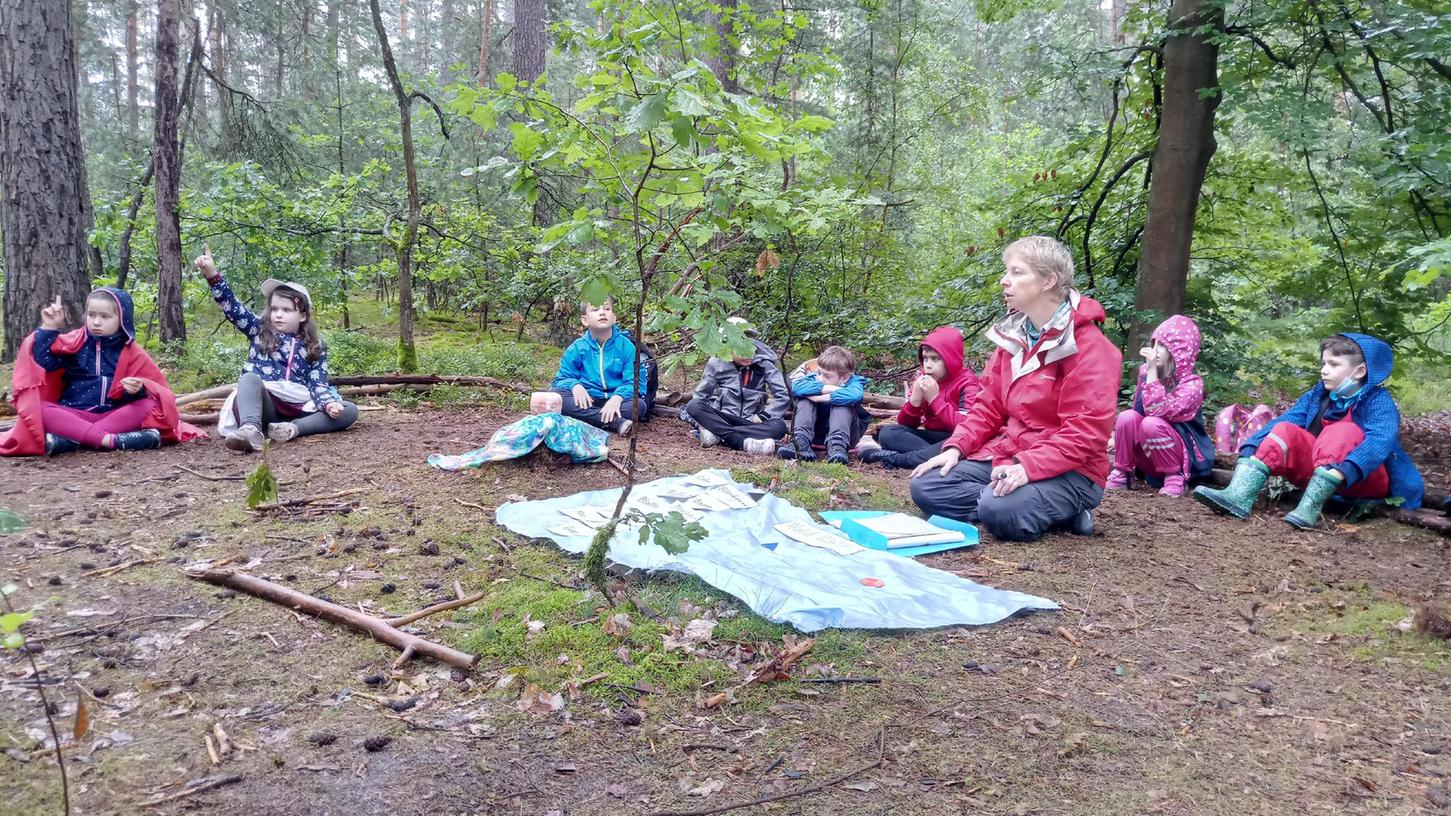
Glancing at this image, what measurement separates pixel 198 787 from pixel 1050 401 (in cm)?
411

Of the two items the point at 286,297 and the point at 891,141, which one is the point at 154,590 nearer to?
the point at 286,297

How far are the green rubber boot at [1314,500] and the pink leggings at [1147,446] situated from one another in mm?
877

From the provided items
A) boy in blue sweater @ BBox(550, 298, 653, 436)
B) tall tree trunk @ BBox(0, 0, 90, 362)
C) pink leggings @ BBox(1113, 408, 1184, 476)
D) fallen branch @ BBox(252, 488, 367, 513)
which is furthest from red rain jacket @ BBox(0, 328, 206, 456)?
pink leggings @ BBox(1113, 408, 1184, 476)

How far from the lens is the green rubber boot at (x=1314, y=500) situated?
4828 millimetres

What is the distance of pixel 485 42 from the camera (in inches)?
663

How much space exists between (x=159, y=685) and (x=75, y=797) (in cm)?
61

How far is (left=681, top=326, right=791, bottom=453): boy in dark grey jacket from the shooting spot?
6.70 m

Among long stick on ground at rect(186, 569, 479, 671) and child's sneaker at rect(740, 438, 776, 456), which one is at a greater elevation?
child's sneaker at rect(740, 438, 776, 456)

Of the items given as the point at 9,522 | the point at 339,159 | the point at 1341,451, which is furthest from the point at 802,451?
the point at 339,159

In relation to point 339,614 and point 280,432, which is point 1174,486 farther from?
point 280,432

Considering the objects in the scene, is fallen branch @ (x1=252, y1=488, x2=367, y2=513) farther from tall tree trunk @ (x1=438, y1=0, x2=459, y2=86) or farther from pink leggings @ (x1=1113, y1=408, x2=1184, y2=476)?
tall tree trunk @ (x1=438, y1=0, x2=459, y2=86)

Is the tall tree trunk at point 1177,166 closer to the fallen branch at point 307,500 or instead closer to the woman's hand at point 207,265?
the fallen branch at point 307,500

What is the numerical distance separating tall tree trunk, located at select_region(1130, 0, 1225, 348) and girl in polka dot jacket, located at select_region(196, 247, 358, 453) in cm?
654

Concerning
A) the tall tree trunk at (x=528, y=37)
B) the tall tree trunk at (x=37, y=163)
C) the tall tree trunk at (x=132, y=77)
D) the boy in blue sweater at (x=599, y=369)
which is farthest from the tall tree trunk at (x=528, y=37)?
the tall tree trunk at (x=132, y=77)
